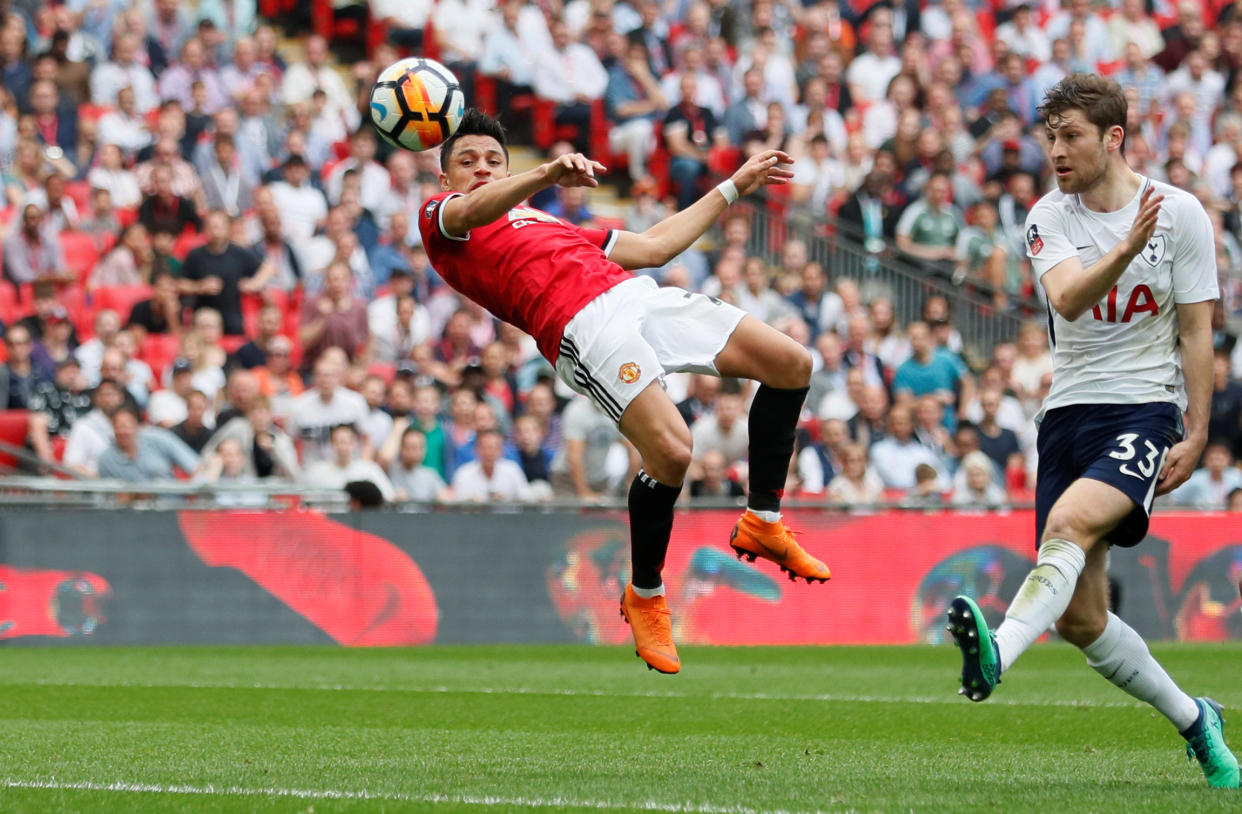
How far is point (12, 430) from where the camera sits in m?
15.0

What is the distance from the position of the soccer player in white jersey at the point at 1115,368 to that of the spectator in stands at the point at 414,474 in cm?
933

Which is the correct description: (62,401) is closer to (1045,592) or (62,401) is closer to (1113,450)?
(1113,450)

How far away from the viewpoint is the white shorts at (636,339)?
705 cm

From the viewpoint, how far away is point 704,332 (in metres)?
7.35

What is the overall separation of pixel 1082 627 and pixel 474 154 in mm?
3085

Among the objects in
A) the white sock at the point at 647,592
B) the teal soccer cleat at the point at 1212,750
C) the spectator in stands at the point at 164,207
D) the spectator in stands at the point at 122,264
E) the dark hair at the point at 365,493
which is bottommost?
the dark hair at the point at 365,493

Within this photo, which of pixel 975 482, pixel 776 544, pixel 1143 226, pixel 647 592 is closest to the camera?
pixel 1143 226

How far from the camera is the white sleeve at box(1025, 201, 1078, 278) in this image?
639 centimetres

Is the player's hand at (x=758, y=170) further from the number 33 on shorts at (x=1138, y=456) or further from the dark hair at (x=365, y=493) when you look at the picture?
the dark hair at (x=365, y=493)

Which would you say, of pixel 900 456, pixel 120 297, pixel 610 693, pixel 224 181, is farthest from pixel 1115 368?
pixel 224 181

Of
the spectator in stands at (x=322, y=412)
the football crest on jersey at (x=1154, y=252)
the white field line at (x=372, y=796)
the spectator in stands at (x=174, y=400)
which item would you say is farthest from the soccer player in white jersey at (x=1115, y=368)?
the spectator in stands at (x=174, y=400)

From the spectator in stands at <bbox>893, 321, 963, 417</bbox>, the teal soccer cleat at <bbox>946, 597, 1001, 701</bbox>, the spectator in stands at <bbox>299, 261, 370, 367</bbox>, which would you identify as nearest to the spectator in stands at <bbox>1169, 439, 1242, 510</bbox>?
the spectator in stands at <bbox>893, 321, 963, 417</bbox>

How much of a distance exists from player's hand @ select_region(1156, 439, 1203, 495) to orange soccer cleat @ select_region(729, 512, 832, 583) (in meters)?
1.56

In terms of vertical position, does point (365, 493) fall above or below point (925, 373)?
below
